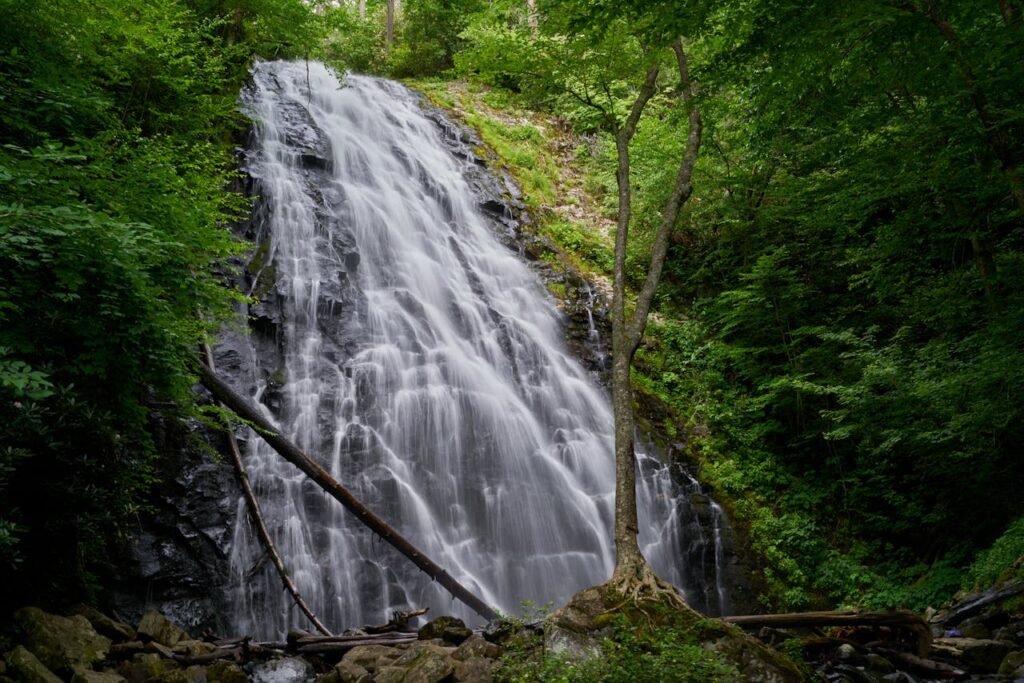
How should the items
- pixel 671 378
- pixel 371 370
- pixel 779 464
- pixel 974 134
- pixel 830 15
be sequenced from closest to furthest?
pixel 830 15
pixel 974 134
pixel 371 370
pixel 779 464
pixel 671 378

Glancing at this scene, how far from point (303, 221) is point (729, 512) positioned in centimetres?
920

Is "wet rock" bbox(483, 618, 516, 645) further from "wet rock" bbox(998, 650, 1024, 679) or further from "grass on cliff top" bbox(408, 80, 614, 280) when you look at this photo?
"grass on cliff top" bbox(408, 80, 614, 280)

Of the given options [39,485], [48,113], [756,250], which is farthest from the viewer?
[756,250]

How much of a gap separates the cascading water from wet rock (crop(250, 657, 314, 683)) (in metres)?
1.80

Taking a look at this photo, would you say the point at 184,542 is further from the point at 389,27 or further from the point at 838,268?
the point at 389,27

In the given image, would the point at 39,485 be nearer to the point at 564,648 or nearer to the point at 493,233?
the point at 564,648

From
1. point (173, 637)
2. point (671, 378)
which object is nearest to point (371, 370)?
point (173, 637)

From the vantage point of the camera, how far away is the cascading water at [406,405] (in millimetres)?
7430

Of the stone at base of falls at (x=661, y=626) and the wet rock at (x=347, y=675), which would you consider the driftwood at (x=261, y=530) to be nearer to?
the wet rock at (x=347, y=675)

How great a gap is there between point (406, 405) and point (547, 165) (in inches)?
431

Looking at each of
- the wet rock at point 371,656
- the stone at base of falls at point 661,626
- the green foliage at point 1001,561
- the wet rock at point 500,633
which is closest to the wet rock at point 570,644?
the stone at base of falls at point 661,626

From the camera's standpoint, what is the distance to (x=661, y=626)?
5.00 meters

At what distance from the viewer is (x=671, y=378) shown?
12.5 metres

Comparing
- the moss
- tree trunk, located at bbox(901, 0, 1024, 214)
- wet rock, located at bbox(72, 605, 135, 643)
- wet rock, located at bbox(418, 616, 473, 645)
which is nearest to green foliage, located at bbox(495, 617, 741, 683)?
wet rock, located at bbox(418, 616, 473, 645)
